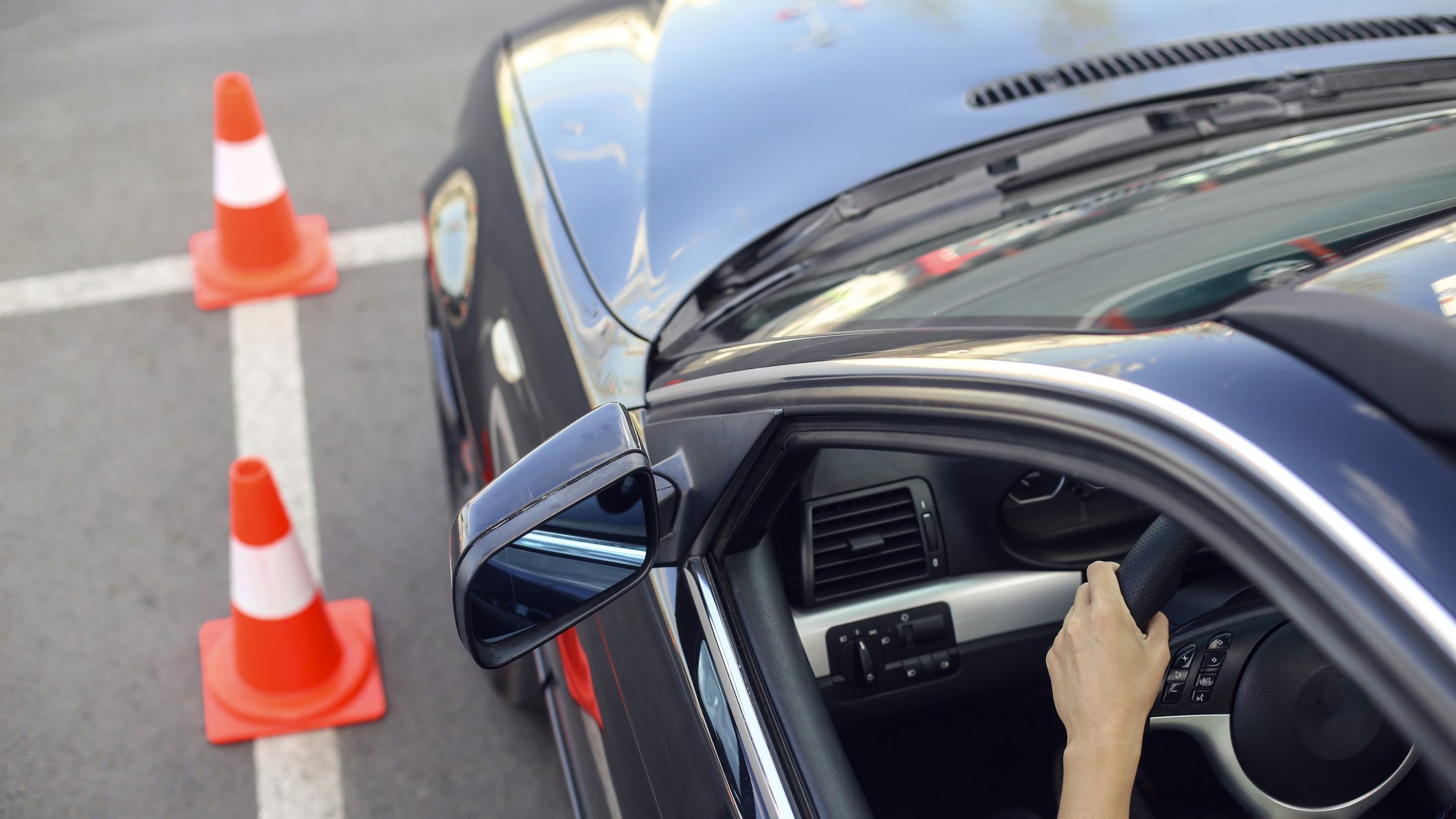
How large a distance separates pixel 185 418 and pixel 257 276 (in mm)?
611

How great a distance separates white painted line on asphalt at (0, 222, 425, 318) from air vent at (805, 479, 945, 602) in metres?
2.50

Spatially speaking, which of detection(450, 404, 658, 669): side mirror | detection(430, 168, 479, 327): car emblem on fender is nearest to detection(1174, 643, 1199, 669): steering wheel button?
detection(450, 404, 658, 669): side mirror

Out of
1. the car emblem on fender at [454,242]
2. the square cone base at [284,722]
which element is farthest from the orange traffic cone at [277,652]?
the car emblem on fender at [454,242]

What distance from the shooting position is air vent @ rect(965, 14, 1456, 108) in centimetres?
216

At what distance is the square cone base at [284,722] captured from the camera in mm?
2754

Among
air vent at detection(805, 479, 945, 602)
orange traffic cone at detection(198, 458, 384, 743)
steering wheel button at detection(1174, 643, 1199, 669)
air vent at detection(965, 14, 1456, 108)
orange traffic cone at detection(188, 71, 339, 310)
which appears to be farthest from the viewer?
orange traffic cone at detection(188, 71, 339, 310)

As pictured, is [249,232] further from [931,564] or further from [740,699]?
[740,699]

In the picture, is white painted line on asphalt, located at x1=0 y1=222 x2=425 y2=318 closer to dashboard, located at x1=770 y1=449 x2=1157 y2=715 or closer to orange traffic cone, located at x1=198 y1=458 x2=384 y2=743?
orange traffic cone, located at x1=198 y1=458 x2=384 y2=743

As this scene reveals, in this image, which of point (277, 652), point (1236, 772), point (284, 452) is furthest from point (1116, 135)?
point (284, 452)

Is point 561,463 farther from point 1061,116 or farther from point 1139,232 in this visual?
point 1061,116

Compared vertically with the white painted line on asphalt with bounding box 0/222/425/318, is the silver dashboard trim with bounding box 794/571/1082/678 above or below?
above

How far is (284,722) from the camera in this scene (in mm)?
2773

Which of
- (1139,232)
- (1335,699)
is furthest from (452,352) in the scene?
(1335,699)

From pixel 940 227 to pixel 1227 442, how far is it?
1033 millimetres
